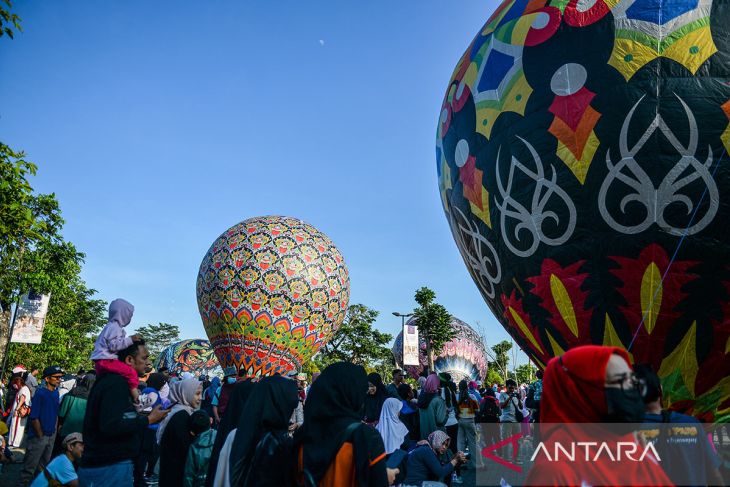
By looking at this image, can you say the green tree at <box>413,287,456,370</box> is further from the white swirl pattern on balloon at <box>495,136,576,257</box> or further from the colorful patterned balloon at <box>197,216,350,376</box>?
the white swirl pattern on balloon at <box>495,136,576,257</box>

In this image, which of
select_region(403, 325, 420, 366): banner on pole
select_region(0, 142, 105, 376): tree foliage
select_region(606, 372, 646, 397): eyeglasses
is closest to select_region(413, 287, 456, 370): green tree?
select_region(403, 325, 420, 366): banner on pole

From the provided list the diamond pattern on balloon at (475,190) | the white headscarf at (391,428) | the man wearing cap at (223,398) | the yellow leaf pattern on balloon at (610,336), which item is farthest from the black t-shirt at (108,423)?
the man wearing cap at (223,398)

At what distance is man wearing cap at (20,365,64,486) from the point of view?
869 centimetres

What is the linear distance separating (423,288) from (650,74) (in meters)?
32.5

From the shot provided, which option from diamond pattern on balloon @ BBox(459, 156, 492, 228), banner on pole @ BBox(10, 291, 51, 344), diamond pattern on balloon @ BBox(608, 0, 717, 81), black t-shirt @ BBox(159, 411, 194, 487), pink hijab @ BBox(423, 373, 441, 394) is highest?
diamond pattern on balloon @ BBox(608, 0, 717, 81)

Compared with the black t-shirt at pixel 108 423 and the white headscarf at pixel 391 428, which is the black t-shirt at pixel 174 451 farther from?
the white headscarf at pixel 391 428

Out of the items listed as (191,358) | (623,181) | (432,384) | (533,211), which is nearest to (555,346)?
(533,211)

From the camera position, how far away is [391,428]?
755 centimetres

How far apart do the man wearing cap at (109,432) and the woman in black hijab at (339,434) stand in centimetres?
157

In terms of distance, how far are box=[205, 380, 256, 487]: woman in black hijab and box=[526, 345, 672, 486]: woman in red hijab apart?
7.69 feet

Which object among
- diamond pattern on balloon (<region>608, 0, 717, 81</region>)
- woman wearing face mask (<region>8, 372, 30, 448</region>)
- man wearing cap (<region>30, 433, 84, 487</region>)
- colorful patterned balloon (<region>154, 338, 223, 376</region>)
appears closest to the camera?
man wearing cap (<region>30, 433, 84, 487</region>)

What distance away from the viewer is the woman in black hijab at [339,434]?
9.88ft

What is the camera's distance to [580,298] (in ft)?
20.5

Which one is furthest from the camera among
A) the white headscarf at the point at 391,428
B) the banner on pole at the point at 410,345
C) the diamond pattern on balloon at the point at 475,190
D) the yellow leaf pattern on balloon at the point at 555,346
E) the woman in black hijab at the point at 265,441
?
the banner on pole at the point at 410,345
